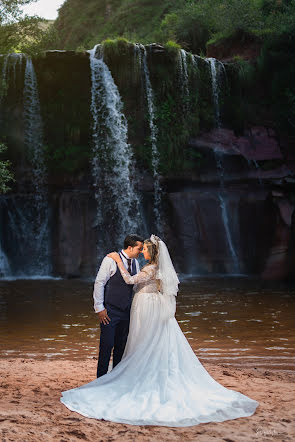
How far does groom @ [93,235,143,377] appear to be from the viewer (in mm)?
6090

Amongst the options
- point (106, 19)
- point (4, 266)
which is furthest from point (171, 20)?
point (4, 266)

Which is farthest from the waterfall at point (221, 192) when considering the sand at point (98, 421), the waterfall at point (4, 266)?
the sand at point (98, 421)

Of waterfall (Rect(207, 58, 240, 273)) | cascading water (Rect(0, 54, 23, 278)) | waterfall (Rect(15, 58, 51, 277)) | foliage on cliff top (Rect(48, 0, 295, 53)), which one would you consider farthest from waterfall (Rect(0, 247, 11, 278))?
foliage on cliff top (Rect(48, 0, 295, 53))

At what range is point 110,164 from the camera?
21.2 m

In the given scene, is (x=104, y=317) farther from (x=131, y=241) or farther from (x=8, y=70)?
(x=8, y=70)

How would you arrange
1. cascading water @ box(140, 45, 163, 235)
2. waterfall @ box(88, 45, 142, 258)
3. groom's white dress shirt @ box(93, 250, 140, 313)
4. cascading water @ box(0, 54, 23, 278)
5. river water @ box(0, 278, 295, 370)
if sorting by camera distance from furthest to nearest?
cascading water @ box(140, 45, 163, 235) → waterfall @ box(88, 45, 142, 258) → cascading water @ box(0, 54, 23, 278) → river water @ box(0, 278, 295, 370) → groom's white dress shirt @ box(93, 250, 140, 313)

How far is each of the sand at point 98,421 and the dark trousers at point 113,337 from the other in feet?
2.12

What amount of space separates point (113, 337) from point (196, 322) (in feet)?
18.6

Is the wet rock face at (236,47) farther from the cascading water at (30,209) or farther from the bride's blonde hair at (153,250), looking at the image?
the bride's blonde hair at (153,250)

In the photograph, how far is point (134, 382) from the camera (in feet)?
19.0

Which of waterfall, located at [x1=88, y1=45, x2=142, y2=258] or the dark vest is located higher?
waterfall, located at [x1=88, y1=45, x2=142, y2=258]

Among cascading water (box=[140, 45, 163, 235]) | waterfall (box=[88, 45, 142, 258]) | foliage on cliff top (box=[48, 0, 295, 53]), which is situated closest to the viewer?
waterfall (box=[88, 45, 142, 258])

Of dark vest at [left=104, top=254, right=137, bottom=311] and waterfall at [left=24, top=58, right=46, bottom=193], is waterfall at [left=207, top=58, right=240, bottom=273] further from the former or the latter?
dark vest at [left=104, top=254, right=137, bottom=311]

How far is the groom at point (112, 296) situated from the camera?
240 inches
